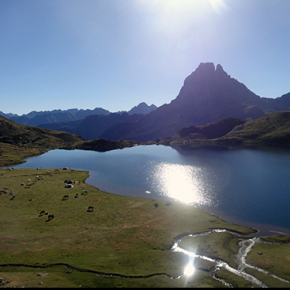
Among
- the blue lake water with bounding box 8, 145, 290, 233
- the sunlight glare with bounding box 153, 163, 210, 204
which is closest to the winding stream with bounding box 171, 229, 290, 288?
the blue lake water with bounding box 8, 145, 290, 233

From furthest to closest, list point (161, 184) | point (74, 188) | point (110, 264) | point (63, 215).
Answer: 1. point (161, 184)
2. point (74, 188)
3. point (63, 215)
4. point (110, 264)

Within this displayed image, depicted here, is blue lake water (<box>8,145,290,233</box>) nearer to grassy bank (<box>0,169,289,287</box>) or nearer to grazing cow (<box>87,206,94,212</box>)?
grassy bank (<box>0,169,289,287</box>)

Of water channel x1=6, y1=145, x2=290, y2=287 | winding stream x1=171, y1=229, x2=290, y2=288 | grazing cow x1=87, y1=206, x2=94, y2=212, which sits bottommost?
grazing cow x1=87, y1=206, x2=94, y2=212

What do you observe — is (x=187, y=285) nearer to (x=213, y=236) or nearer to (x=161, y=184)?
(x=213, y=236)

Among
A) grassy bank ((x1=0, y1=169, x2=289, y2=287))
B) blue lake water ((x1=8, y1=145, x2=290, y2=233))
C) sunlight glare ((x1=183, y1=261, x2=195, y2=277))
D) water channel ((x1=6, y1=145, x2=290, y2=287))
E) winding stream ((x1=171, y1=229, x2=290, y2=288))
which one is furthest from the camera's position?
blue lake water ((x1=8, y1=145, x2=290, y2=233))

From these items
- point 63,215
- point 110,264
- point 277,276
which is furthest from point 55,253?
point 277,276

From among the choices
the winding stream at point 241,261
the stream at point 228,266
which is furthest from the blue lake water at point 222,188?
the stream at point 228,266

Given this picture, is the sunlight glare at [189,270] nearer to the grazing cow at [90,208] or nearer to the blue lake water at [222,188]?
the blue lake water at [222,188]

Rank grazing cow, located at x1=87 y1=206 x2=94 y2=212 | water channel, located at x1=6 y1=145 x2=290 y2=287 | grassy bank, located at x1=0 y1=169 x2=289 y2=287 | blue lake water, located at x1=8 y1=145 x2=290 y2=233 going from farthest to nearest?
grazing cow, located at x1=87 y1=206 x2=94 y2=212
blue lake water, located at x1=8 y1=145 x2=290 y2=233
water channel, located at x1=6 y1=145 x2=290 y2=287
grassy bank, located at x1=0 y1=169 x2=289 y2=287

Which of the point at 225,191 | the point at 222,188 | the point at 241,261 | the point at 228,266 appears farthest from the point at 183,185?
the point at 228,266
